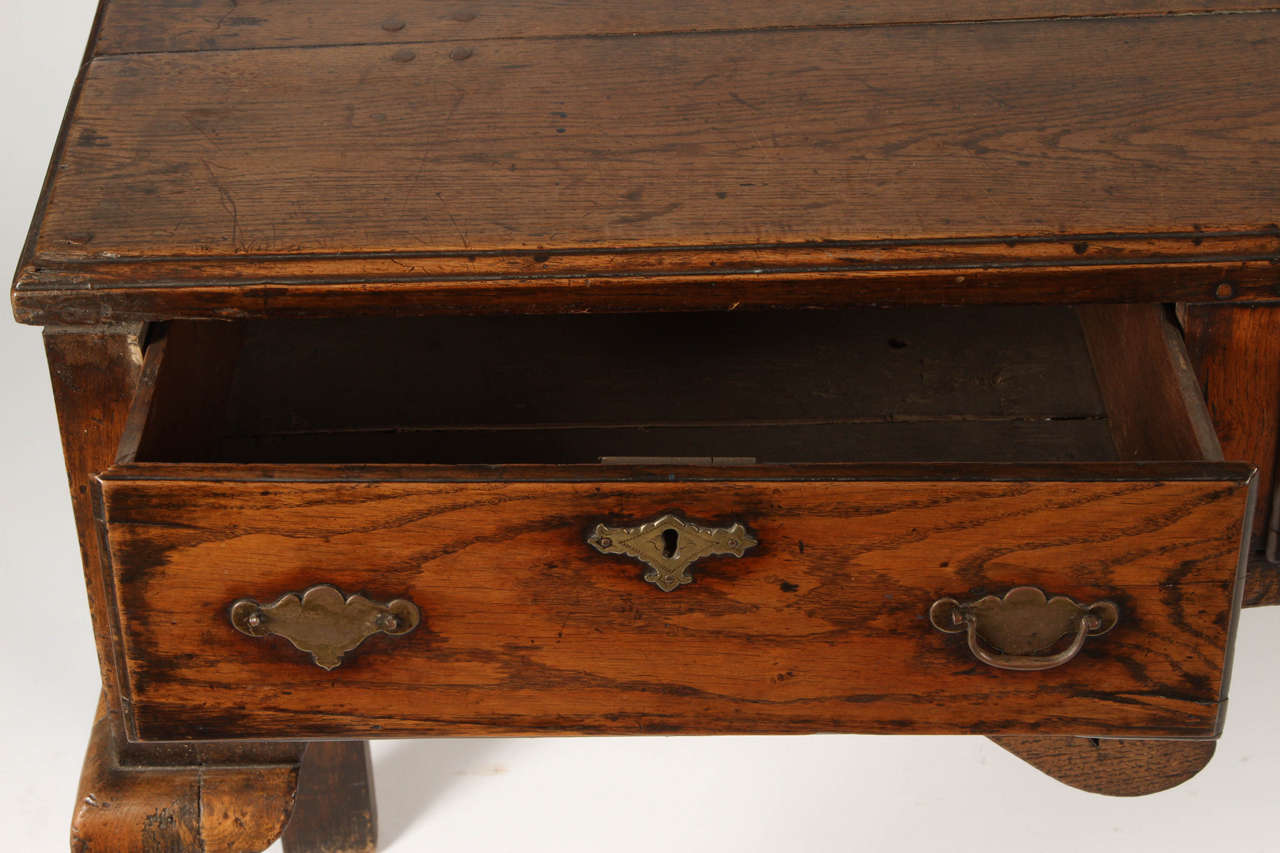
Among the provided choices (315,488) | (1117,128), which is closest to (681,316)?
(1117,128)

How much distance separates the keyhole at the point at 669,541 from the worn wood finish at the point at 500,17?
50cm

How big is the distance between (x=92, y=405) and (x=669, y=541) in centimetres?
43

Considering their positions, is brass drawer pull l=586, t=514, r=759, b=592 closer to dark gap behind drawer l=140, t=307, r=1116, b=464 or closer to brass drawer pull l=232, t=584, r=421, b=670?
brass drawer pull l=232, t=584, r=421, b=670

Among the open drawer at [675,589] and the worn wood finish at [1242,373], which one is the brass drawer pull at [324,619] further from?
the worn wood finish at [1242,373]

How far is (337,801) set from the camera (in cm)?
167

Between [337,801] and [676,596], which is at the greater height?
[676,596]

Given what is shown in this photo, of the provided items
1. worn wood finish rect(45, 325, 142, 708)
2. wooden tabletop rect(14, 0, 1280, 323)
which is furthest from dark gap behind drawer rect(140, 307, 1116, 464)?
wooden tabletop rect(14, 0, 1280, 323)

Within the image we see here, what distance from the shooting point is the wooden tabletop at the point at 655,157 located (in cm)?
112

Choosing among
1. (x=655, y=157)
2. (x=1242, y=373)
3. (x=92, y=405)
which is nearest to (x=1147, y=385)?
(x=1242, y=373)

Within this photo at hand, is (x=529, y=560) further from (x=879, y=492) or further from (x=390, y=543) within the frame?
(x=879, y=492)

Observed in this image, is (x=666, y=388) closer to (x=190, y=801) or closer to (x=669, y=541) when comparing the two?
(x=669, y=541)

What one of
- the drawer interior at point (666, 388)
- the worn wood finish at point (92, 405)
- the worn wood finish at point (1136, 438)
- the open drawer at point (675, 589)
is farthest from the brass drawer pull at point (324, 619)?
the worn wood finish at point (1136, 438)

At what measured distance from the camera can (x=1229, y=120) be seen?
48.9 inches

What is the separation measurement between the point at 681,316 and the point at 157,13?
20.7 inches
